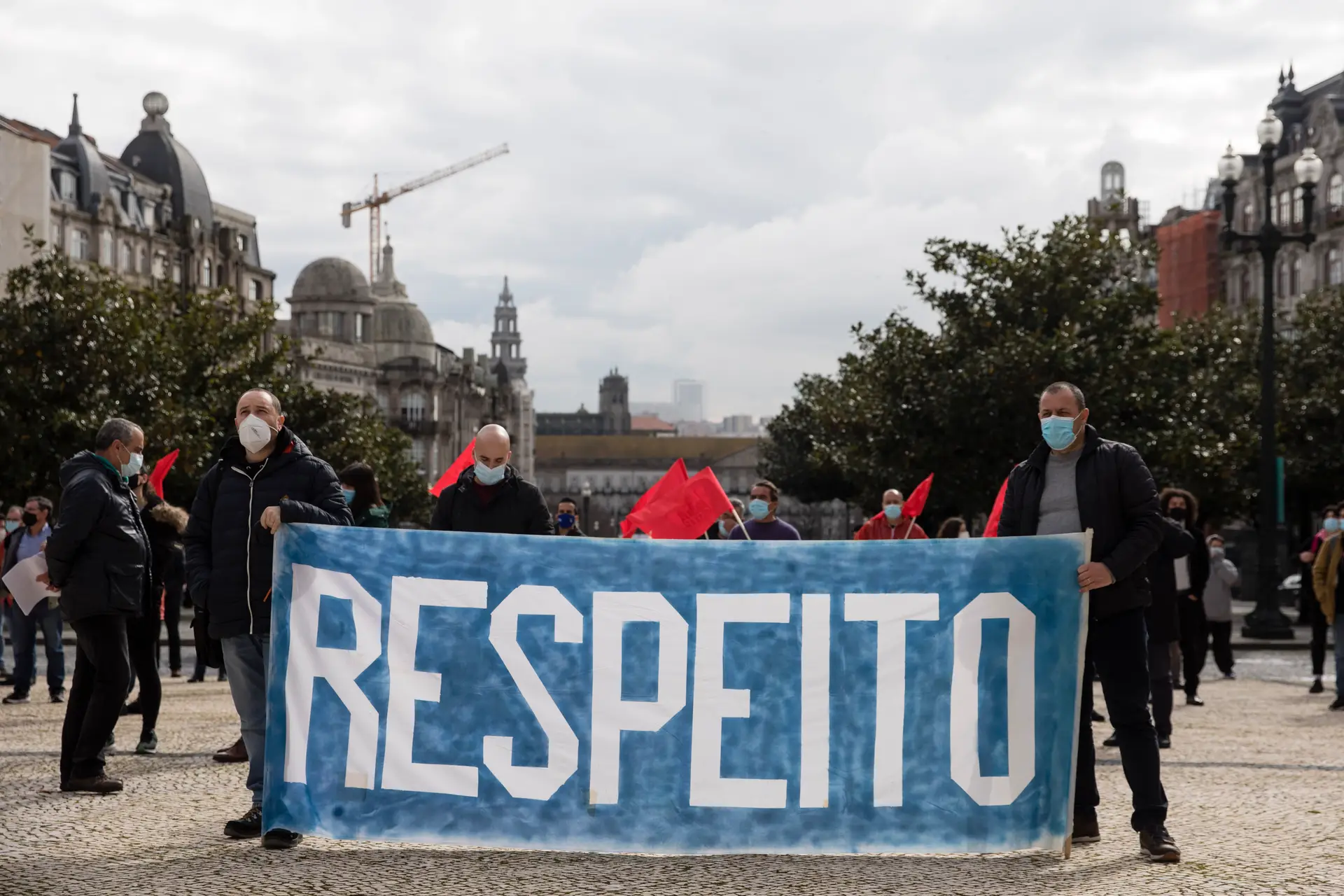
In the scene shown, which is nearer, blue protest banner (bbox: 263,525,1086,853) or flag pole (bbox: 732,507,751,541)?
blue protest banner (bbox: 263,525,1086,853)

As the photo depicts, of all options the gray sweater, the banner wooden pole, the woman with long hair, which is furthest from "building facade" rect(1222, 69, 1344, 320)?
the banner wooden pole

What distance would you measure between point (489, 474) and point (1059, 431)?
3.04 metres

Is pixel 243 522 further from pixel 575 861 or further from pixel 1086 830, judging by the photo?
pixel 1086 830

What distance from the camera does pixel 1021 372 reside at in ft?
117

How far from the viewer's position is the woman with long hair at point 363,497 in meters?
11.1

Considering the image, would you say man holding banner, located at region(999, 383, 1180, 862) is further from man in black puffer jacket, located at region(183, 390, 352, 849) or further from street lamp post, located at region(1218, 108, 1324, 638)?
street lamp post, located at region(1218, 108, 1324, 638)

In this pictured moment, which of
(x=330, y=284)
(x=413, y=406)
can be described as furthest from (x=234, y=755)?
(x=330, y=284)

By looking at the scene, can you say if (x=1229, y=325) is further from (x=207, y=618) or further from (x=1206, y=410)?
(x=207, y=618)

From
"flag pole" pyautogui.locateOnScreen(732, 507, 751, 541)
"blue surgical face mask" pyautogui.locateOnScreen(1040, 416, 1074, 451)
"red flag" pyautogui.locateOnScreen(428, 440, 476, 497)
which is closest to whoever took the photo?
"blue surgical face mask" pyautogui.locateOnScreen(1040, 416, 1074, 451)

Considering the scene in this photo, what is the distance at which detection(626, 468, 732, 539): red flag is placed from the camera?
14211 mm

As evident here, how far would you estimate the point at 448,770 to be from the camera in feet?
22.7

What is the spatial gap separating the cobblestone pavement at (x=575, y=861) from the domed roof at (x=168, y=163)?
95.1 meters

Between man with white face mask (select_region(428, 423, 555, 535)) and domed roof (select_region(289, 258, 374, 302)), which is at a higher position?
domed roof (select_region(289, 258, 374, 302))

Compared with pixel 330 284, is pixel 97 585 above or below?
below
